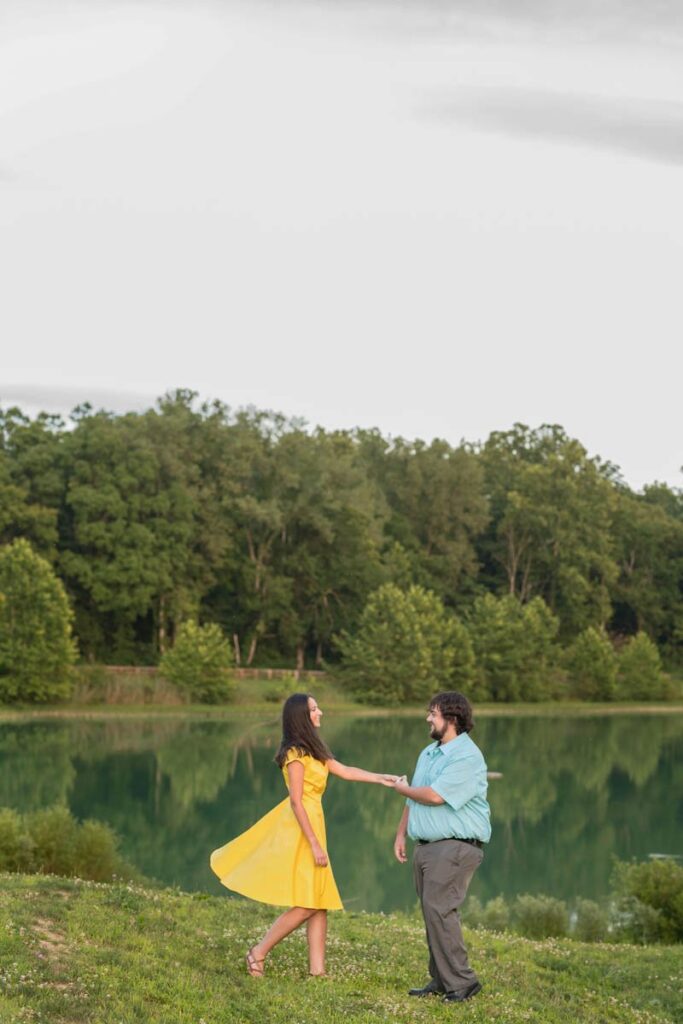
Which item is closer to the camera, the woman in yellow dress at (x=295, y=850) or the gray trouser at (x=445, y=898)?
the gray trouser at (x=445, y=898)

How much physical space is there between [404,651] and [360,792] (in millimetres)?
20115

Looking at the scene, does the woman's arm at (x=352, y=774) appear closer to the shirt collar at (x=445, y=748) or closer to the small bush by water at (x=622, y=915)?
the shirt collar at (x=445, y=748)

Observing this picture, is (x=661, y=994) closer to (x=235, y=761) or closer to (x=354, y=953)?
(x=354, y=953)

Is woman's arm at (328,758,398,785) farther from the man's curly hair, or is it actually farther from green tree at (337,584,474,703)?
green tree at (337,584,474,703)

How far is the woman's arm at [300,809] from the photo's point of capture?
7590 mm

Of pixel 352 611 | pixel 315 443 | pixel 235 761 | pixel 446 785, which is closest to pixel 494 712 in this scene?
pixel 352 611

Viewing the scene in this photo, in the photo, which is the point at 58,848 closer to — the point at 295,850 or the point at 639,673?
the point at 295,850

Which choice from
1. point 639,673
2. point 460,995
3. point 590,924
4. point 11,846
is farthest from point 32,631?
point 460,995

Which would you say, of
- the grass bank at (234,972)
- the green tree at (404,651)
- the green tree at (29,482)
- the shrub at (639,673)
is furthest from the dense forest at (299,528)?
the grass bank at (234,972)

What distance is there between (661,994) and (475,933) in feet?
8.47

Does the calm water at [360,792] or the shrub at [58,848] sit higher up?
the shrub at [58,848]

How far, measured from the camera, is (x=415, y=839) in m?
7.65

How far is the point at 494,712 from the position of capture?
57188 mm

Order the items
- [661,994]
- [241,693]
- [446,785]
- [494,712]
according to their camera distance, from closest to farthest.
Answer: [446,785] < [661,994] < [241,693] < [494,712]
